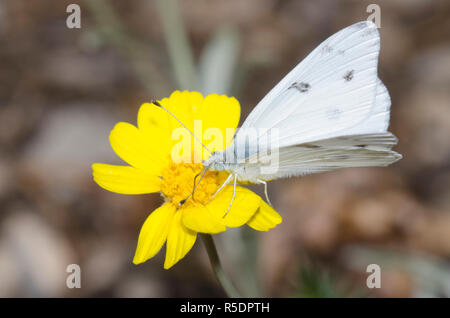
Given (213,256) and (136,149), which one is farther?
(136,149)

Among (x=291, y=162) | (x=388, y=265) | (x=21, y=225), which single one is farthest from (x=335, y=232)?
(x=21, y=225)

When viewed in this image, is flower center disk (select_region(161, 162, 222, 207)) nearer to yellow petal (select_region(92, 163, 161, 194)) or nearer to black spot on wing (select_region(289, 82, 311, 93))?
yellow petal (select_region(92, 163, 161, 194))

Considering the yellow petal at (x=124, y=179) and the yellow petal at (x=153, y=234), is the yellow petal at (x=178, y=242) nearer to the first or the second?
the yellow petal at (x=153, y=234)

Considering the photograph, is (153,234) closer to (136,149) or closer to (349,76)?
(136,149)

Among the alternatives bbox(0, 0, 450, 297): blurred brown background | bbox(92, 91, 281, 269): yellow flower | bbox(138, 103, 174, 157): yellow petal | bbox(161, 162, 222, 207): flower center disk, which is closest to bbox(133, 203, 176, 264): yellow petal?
bbox(92, 91, 281, 269): yellow flower

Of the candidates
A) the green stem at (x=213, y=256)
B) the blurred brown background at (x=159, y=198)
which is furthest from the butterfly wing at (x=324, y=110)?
the blurred brown background at (x=159, y=198)

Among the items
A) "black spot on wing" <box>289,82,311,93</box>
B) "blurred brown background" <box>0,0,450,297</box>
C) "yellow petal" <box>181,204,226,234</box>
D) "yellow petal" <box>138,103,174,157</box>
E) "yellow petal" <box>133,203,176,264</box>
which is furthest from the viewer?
"blurred brown background" <box>0,0,450,297</box>

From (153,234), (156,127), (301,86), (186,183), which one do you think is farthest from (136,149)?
(301,86)
